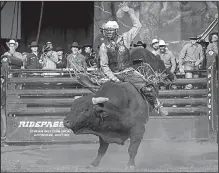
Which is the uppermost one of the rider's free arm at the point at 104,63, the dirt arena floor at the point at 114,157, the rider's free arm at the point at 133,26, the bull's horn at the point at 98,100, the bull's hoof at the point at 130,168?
the rider's free arm at the point at 133,26

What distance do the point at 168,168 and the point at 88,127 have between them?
1.31 meters

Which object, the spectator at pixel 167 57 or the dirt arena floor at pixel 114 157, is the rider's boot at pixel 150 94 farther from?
the spectator at pixel 167 57

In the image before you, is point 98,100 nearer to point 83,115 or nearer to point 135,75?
point 83,115

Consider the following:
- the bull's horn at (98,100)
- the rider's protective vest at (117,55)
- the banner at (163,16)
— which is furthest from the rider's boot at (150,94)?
the banner at (163,16)

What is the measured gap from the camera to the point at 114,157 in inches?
359

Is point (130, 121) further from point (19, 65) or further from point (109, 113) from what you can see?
point (19, 65)

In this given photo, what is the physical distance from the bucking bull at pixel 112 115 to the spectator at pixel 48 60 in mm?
4253

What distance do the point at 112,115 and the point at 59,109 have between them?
391cm

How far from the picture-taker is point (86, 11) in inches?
610

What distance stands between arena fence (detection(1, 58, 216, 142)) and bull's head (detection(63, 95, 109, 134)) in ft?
12.5

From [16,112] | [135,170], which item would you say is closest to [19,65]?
[16,112]

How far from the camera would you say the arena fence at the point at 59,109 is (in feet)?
36.5

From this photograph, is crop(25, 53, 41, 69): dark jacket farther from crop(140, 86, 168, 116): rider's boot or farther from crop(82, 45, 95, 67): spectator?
crop(140, 86, 168, 116): rider's boot

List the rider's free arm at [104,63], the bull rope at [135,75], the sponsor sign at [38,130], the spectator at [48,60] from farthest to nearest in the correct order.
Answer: the spectator at [48,60]
the sponsor sign at [38,130]
the bull rope at [135,75]
the rider's free arm at [104,63]
